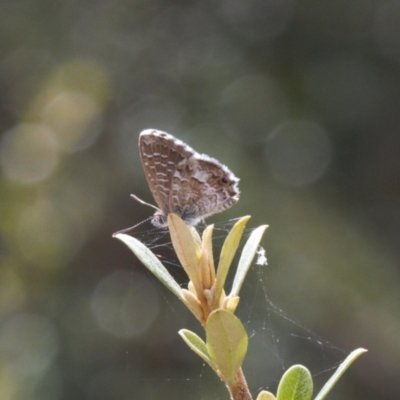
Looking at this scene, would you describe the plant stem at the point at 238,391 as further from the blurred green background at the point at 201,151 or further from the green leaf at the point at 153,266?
the blurred green background at the point at 201,151

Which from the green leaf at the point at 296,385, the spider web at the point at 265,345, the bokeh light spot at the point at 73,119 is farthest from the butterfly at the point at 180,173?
the bokeh light spot at the point at 73,119

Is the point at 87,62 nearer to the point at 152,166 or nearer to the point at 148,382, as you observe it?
the point at 148,382

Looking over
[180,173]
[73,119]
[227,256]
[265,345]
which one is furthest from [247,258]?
[73,119]

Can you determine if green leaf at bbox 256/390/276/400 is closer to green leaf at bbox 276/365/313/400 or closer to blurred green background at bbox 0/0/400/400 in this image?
green leaf at bbox 276/365/313/400

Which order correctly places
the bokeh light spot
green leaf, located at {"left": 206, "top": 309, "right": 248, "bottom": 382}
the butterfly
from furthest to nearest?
the bokeh light spot, the butterfly, green leaf, located at {"left": 206, "top": 309, "right": 248, "bottom": 382}

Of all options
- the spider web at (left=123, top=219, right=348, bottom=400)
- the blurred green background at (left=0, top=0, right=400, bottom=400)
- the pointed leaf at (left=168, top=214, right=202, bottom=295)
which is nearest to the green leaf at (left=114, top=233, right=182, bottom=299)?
the pointed leaf at (left=168, top=214, right=202, bottom=295)
